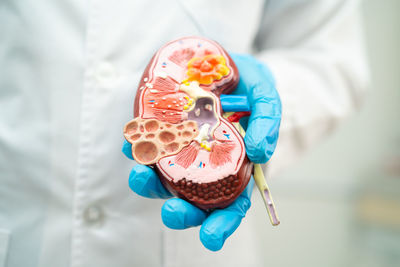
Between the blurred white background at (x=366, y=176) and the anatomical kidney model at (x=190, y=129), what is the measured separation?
1.11 m

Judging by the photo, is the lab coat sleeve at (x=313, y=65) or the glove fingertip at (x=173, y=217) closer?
the glove fingertip at (x=173, y=217)

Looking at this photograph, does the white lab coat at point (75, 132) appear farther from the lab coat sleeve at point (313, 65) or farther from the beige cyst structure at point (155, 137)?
the lab coat sleeve at point (313, 65)

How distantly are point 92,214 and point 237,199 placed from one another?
23 centimetres

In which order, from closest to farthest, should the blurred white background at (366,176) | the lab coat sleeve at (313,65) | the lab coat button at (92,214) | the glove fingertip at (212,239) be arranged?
the glove fingertip at (212,239) < the lab coat button at (92,214) < the lab coat sleeve at (313,65) < the blurred white background at (366,176)

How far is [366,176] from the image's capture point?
1.53m

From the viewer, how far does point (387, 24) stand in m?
1.50

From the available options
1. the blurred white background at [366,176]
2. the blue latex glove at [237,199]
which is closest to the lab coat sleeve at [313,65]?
the blue latex glove at [237,199]

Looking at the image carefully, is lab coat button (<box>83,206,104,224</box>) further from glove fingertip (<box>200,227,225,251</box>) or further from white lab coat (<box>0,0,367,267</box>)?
glove fingertip (<box>200,227,225,251</box>)

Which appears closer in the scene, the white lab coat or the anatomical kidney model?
the anatomical kidney model

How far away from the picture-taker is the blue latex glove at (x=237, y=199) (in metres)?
0.32

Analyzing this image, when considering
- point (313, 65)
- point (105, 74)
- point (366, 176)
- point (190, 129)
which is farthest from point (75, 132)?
point (366, 176)

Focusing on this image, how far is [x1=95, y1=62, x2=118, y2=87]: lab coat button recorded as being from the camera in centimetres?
47

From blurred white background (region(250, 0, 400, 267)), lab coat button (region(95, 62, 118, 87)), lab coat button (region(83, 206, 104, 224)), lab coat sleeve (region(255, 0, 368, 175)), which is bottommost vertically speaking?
blurred white background (region(250, 0, 400, 267))

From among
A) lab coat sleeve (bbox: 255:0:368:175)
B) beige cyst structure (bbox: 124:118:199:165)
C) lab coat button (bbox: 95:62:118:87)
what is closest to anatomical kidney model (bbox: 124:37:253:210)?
beige cyst structure (bbox: 124:118:199:165)
